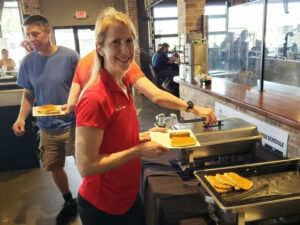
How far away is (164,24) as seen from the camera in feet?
27.7

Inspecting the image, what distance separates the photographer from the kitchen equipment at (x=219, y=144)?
1.29m

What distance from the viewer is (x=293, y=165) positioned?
1.16 m

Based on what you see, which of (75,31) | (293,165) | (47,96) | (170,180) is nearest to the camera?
(293,165)

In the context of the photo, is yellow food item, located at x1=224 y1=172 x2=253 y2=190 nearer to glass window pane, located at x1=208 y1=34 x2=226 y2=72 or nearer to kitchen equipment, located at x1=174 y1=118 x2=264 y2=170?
kitchen equipment, located at x1=174 y1=118 x2=264 y2=170

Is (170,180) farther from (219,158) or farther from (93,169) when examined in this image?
(93,169)

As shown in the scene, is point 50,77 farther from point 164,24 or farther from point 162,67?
point 164,24

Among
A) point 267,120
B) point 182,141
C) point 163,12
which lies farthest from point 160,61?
point 182,141

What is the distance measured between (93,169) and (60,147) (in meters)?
1.37

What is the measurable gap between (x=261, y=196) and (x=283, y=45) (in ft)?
9.21

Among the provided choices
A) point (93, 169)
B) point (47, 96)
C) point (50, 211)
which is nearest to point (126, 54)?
point (93, 169)

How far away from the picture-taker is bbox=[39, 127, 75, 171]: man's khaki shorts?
7.06 ft

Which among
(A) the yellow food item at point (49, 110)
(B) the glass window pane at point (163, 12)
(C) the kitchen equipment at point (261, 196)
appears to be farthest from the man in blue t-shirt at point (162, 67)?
(C) the kitchen equipment at point (261, 196)

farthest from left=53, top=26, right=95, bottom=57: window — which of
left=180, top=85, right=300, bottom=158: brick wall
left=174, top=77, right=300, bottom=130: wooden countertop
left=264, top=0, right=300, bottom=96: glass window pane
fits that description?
left=174, top=77, right=300, bottom=130: wooden countertop

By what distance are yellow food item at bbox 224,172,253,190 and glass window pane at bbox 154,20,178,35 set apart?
25.2ft
